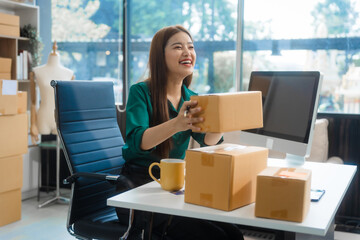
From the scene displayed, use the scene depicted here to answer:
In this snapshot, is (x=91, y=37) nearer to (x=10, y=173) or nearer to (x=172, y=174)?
(x=10, y=173)

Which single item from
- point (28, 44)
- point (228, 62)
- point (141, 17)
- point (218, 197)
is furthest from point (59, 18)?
point (218, 197)

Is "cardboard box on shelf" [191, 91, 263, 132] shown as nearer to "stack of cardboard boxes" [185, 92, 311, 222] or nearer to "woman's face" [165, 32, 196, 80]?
"stack of cardboard boxes" [185, 92, 311, 222]

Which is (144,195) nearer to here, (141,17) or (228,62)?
(228,62)

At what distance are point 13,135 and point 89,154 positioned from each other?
1.64 metres

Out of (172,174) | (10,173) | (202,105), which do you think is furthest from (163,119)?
(10,173)

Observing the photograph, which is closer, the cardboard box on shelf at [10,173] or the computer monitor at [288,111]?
the computer monitor at [288,111]

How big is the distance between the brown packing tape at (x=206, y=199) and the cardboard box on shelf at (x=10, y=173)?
8.26ft

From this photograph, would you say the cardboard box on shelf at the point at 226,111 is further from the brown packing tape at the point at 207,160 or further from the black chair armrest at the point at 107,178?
the black chair armrest at the point at 107,178

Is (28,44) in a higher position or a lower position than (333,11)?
lower

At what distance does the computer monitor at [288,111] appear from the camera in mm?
1850

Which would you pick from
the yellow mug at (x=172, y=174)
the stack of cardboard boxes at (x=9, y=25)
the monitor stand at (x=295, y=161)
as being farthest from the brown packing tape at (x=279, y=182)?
the stack of cardboard boxes at (x=9, y=25)

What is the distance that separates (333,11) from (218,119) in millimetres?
2594

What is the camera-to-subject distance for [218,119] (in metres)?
1.35

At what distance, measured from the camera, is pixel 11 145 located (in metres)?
3.50
